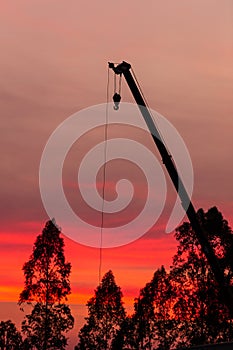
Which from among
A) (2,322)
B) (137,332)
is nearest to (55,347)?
(137,332)

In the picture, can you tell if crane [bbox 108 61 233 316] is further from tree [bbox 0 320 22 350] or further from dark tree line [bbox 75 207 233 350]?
tree [bbox 0 320 22 350]

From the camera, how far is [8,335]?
156m

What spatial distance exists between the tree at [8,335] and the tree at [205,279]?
62666 mm

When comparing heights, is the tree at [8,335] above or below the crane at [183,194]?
above

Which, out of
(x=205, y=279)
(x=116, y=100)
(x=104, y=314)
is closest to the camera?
(x=116, y=100)

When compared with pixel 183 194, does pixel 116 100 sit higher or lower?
higher

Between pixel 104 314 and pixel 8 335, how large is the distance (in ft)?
132

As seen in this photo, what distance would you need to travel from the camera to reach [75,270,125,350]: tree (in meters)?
120

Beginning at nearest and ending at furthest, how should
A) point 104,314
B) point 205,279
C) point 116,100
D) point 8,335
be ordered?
point 116,100 < point 205,279 < point 104,314 < point 8,335

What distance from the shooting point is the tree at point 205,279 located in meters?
93.4

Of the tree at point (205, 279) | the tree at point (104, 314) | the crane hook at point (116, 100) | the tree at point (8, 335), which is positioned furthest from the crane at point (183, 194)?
the tree at point (8, 335)

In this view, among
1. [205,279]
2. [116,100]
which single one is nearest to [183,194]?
[116,100]

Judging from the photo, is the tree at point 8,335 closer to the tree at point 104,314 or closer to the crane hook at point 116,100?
the tree at point 104,314

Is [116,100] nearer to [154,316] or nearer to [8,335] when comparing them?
[154,316]
